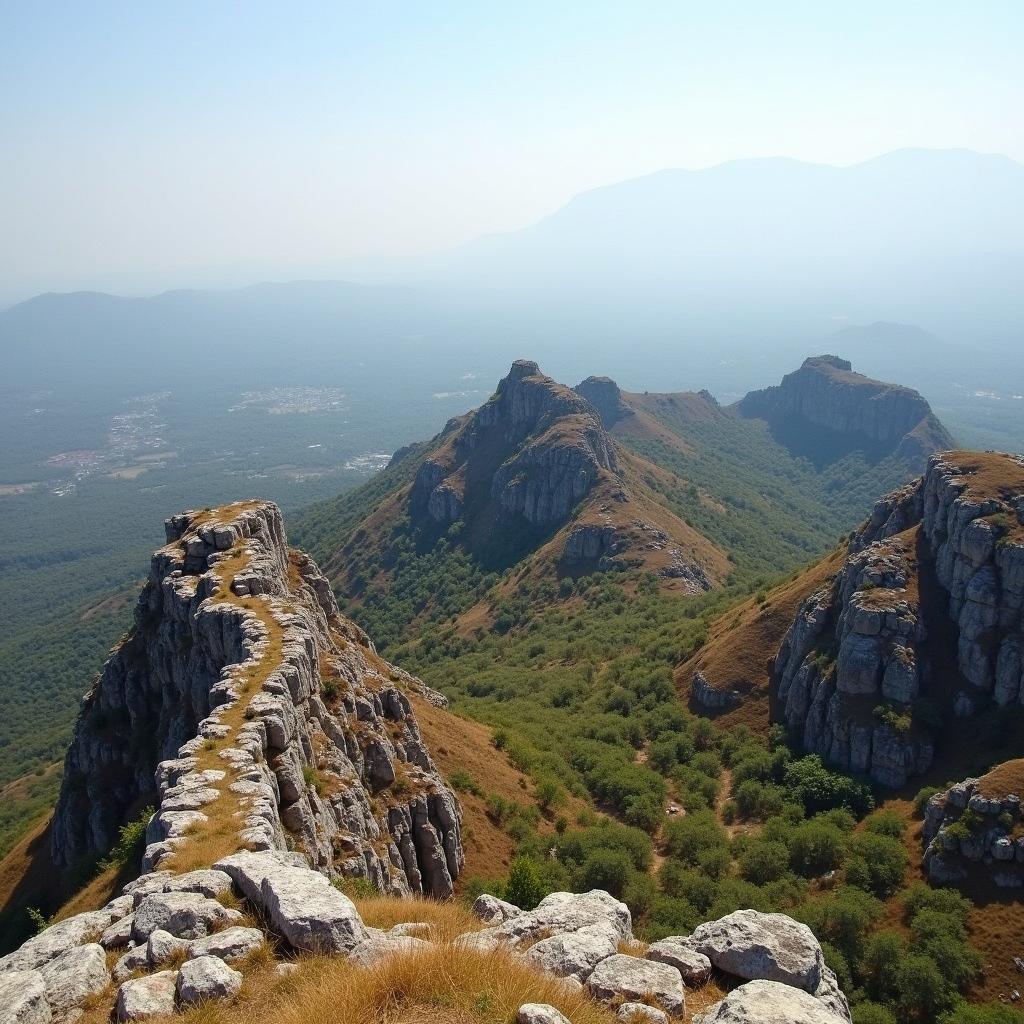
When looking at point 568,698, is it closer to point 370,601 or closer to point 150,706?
point 150,706

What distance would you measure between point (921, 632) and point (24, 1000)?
2306 inches

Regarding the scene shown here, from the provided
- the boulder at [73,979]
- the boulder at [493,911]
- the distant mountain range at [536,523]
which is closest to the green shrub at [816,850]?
the boulder at [493,911]

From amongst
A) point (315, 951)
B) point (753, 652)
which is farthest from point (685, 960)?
point (753, 652)

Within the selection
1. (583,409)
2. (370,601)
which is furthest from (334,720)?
(583,409)

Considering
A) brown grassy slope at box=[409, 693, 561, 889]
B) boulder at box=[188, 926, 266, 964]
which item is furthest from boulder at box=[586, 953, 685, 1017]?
brown grassy slope at box=[409, 693, 561, 889]

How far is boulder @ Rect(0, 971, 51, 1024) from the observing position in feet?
35.2

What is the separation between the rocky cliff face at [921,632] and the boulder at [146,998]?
51.8 metres

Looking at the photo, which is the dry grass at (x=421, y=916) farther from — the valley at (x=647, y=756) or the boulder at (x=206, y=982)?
the valley at (x=647, y=756)

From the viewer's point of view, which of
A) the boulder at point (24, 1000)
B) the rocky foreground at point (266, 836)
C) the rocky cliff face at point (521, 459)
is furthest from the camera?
the rocky cliff face at point (521, 459)

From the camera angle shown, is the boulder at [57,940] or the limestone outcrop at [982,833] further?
the limestone outcrop at [982,833]

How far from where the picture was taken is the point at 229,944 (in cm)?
1214

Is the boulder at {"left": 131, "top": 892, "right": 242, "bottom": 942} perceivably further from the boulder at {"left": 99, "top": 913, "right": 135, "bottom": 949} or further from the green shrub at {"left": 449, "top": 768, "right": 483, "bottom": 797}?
the green shrub at {"left": 449, "top": 768, "right": 483, "bottom": 797}

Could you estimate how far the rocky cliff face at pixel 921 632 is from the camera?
51.1 metres

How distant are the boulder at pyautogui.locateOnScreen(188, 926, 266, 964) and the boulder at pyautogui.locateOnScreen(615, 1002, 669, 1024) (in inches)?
239
